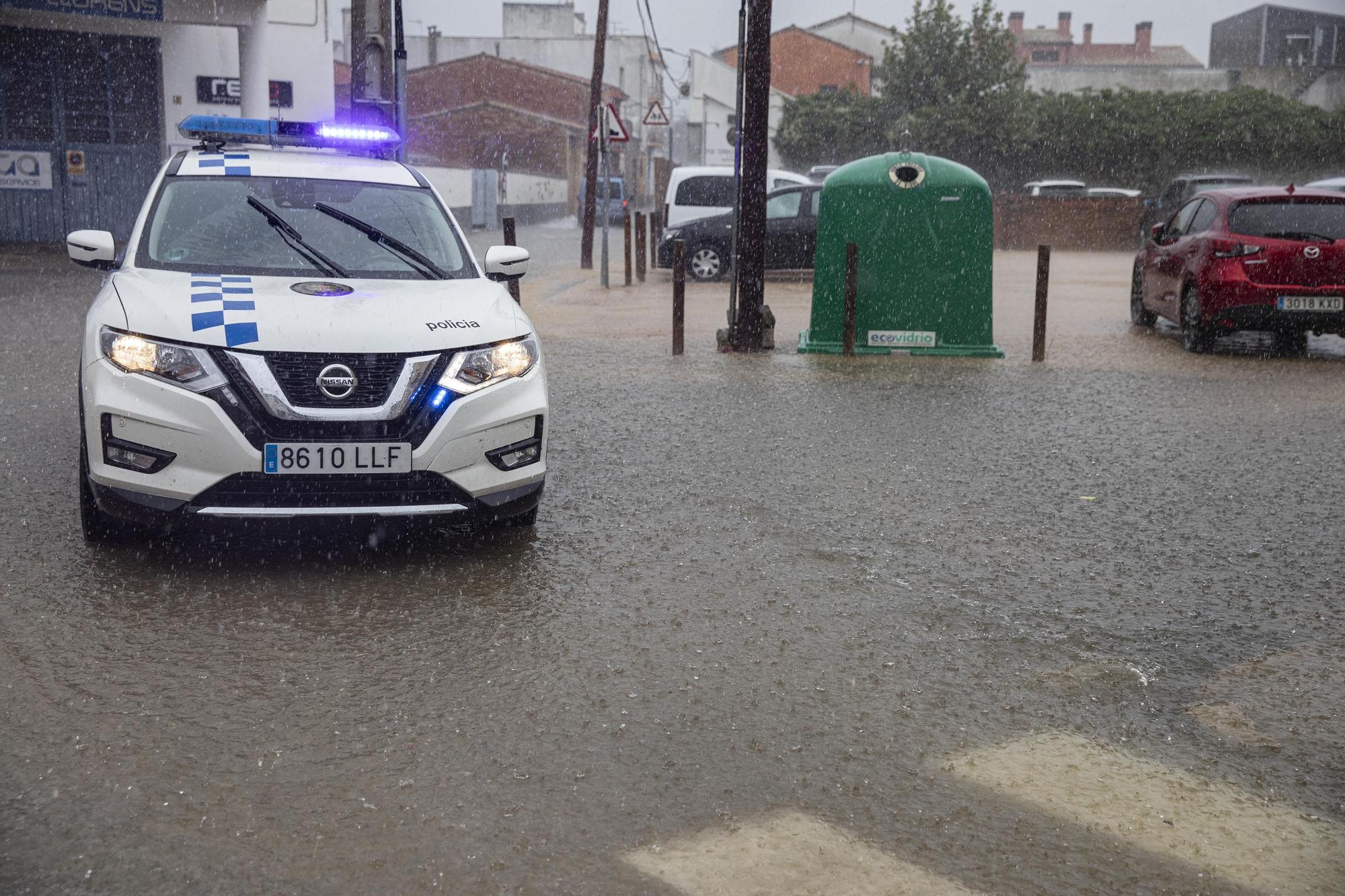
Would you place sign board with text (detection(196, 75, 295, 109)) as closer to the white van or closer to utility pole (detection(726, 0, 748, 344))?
A: the white van

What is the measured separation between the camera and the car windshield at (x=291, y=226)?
618 centimetres

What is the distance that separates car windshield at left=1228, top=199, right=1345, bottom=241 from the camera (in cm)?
1258

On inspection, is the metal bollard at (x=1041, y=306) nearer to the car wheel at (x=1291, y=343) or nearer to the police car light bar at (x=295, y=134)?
the car wheel at (x=1291, y=343)

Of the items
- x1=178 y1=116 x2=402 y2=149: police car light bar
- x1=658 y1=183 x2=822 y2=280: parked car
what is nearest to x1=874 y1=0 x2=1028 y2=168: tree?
x1=658 y1=183 x2=822 y2=280: parked car

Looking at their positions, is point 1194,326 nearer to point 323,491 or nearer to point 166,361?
point 323,491

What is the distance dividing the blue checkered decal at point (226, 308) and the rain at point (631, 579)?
20mm

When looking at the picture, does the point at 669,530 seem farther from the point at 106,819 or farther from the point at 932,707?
the point at 106,819

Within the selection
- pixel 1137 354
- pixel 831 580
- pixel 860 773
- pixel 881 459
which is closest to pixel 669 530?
pixel 831 580

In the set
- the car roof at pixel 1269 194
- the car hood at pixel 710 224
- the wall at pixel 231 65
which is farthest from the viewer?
the wall at pixel 231 65

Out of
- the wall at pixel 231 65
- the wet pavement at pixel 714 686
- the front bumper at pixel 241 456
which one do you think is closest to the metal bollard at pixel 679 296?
the wet pavement at pixel 714 686

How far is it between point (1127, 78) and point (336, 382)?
259 feet

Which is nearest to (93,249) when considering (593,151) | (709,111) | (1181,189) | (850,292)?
(850,292)

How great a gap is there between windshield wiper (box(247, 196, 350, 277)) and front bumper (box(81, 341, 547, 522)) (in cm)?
115

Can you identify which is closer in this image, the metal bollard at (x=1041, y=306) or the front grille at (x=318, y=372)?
the front grille at (x=318, y=372)
